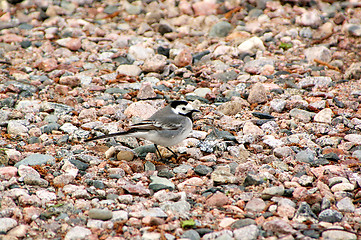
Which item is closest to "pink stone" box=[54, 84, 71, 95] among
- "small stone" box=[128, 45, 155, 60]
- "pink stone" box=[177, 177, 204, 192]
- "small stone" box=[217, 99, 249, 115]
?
"small stone" box=[128, 45, 155, 60]

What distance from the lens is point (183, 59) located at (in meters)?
8.70

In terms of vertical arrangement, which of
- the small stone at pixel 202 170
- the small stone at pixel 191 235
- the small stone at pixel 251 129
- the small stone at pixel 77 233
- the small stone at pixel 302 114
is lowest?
the small stone at pixel 251 129

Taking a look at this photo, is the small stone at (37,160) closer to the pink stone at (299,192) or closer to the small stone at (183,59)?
the pink stone at (299,192)

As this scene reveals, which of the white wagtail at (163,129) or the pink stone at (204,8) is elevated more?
the white wagtail at (163,129)

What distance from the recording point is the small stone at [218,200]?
459cm

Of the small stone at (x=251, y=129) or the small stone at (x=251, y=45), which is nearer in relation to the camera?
the small stone at (x=251, y=129)

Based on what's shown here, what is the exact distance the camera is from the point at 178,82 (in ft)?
27.0

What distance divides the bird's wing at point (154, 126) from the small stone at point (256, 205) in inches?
68.2

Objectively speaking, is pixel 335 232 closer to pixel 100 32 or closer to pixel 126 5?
pixel 100 32

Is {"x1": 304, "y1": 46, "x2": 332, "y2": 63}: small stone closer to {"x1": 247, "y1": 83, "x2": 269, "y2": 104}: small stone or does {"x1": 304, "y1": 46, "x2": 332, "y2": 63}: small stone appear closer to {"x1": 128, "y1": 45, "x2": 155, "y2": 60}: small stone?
{"x1": 247, "y1": 83, "x2": 269, "y2": 104}: small stone

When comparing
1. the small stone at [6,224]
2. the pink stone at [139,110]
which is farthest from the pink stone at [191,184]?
the pink stone at [139,110]

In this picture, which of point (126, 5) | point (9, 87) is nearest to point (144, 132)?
point (9, 87)

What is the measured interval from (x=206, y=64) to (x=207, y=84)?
0.87 meters

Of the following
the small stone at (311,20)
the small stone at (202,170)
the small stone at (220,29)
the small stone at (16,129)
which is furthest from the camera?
the small stone at (220,29)
